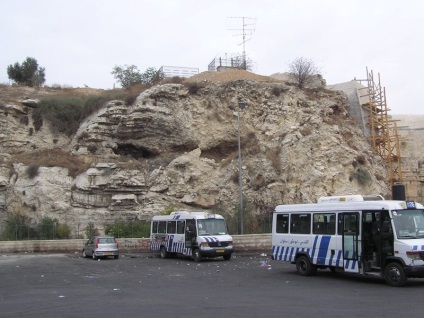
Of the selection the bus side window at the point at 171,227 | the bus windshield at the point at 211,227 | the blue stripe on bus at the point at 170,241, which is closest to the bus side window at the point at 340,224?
the bus windshield at the point at 211,227

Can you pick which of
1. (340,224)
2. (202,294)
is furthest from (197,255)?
(202,294)

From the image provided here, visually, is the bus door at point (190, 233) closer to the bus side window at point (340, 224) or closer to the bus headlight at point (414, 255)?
the bus side window at point (340, 224)

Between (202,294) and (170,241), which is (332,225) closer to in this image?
(202,294)

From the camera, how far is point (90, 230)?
1443 inches

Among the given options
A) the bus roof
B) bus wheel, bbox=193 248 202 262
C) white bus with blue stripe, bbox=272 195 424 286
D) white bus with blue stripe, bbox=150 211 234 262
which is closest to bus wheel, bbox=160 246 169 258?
white bus with blue stripe, bbox=150 211 234 262

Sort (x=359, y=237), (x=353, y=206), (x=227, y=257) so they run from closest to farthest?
1. (x=359, y=237)
2. (x=353, y=206)
3. (x=227, y=257)

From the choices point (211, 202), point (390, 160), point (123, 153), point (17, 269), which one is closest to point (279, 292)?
point (17, 269)

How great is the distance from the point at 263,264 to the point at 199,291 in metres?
8.98

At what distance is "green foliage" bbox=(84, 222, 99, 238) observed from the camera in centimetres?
3656

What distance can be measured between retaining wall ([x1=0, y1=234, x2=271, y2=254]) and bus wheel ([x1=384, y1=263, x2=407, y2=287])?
1504 centimetres

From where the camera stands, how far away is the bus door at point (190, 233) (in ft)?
86.1

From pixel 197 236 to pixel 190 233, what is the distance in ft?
2.30

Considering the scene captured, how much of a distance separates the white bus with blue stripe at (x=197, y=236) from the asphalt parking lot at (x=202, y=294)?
4652 mm

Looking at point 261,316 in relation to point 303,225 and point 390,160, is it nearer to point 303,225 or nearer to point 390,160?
point 303,225
